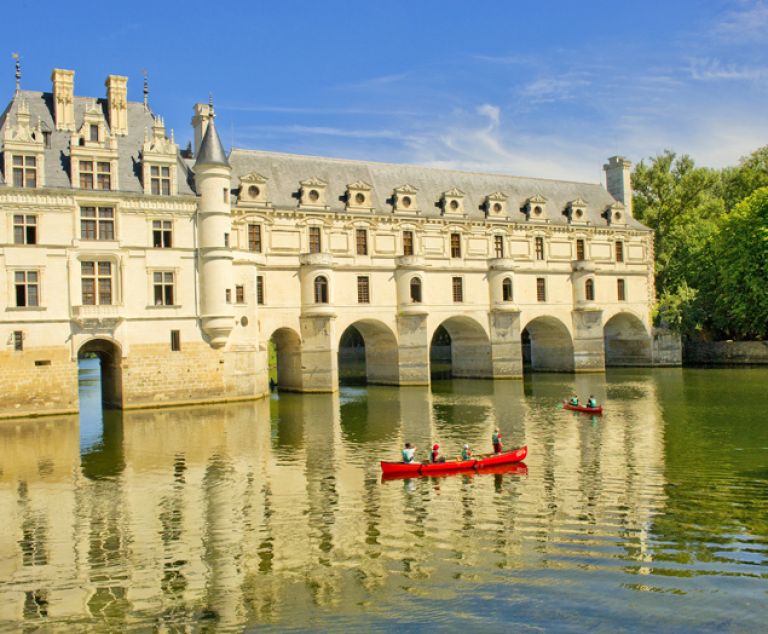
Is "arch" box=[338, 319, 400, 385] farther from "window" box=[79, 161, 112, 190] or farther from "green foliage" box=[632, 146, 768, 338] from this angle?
"green foliage" box=[632, 146, 768, 338]

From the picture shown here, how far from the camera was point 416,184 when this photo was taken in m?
51.7

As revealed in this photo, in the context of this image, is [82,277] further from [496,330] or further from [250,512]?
[496,330]

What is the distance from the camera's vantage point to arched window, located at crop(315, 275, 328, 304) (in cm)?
4500

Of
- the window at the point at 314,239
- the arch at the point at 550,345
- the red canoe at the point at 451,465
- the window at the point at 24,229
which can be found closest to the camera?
the red canoe at the point at 451,465

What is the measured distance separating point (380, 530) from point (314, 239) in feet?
104

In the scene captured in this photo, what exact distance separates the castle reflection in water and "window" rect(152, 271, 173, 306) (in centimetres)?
795

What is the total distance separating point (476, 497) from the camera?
1856 cm

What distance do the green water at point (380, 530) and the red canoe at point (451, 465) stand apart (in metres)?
0.37

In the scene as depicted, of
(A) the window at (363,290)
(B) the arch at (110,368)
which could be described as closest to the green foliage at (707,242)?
(A) the window at (363,290)

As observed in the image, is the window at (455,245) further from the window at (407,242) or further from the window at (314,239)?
the window at (314,239)

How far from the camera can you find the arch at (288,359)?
44969 millimetres

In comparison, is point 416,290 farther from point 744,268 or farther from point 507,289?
point 744,268

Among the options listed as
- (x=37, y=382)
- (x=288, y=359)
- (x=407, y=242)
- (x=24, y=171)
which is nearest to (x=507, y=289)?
(x=407, y=242)

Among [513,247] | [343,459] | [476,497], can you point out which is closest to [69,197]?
[343,459]
